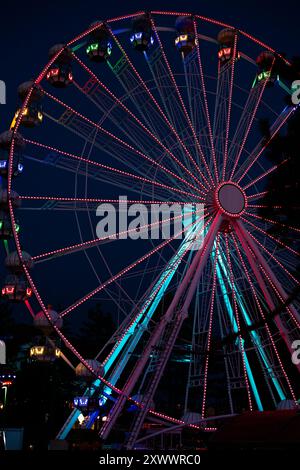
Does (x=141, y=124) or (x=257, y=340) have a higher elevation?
(x=141, y=124)

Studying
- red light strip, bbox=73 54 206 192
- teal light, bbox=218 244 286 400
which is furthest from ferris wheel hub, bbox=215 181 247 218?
teal light, bbox=218 244 286 400

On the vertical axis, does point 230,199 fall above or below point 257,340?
above

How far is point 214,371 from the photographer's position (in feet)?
122

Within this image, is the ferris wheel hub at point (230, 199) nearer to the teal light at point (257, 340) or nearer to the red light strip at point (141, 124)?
the red light strip at point (141, 124)

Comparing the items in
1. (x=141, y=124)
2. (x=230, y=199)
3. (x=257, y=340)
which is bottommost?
(x=257, y=340)

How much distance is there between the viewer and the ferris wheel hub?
17156 millimetres

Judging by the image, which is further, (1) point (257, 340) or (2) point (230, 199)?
(2) point (230, 199)

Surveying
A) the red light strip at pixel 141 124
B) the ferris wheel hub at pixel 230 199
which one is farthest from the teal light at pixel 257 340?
the red light strip at pixel 141 124

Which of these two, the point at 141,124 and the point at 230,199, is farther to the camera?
the point at 230,199

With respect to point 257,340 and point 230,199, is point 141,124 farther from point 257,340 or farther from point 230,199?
point 257,340

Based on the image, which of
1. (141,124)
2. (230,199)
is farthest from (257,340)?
(141,124)

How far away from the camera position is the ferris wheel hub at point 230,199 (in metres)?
17.2

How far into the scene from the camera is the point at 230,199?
17.4 m
